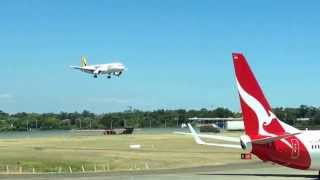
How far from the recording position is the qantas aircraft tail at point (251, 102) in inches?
1430

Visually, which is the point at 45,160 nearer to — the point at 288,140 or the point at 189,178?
the point at 189,178

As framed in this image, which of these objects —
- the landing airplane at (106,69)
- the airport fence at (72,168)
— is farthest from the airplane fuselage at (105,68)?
the airport fence at (72,168)

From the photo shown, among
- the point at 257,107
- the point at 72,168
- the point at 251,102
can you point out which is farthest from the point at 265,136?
the point at 72,168

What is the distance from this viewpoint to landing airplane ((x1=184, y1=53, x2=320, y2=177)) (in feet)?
117

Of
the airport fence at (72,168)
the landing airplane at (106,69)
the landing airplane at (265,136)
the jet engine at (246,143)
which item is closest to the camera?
the jet engine at (246,143)

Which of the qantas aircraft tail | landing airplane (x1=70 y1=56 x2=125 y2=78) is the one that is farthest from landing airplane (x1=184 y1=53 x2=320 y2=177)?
landing airplane (x1=70 y1=56 x2=125 y2=78)

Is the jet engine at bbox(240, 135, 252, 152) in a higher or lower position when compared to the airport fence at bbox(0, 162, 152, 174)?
higher

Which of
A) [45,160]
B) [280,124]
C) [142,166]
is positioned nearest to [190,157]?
[142,166]

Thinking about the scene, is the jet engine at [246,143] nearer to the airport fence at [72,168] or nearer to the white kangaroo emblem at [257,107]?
the white kangaroo emblem at [257,107]

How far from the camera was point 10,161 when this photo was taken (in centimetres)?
6397

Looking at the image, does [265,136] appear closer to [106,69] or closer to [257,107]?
[257,107]

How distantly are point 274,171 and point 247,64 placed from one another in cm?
1210

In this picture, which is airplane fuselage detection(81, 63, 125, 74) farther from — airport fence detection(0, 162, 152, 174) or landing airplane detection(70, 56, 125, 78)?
airport fence detection(0, 162, 152, 174)

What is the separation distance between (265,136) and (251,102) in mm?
2034
